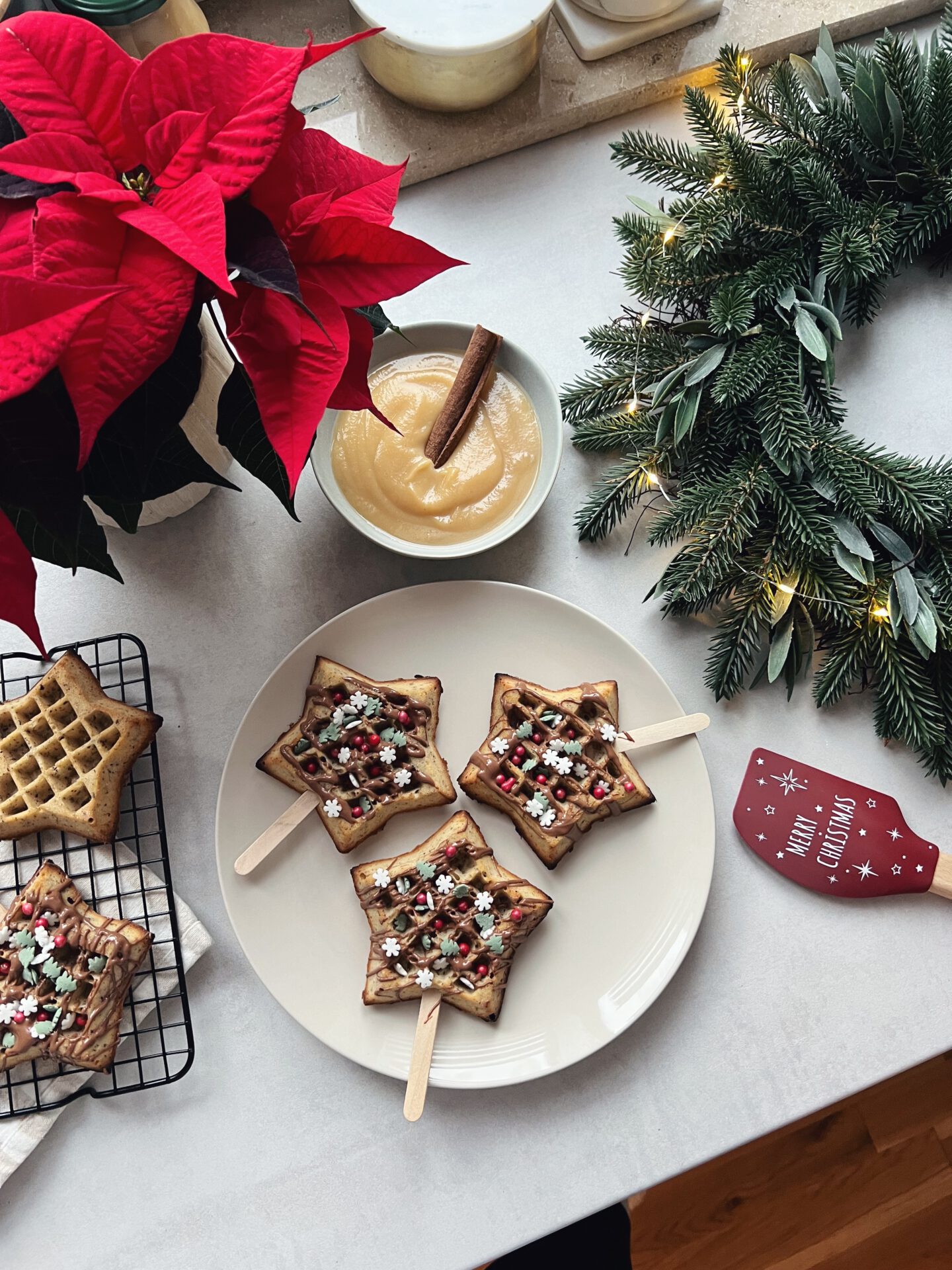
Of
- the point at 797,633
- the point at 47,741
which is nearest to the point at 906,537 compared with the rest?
the point at 797,633

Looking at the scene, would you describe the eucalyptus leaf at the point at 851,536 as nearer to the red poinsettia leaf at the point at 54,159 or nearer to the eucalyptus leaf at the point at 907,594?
the eucalyptus leaf at the point at 907,594

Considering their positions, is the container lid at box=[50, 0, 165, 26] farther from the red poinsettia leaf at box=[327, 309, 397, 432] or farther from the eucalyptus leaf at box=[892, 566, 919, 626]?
the eucalyptus leaf at box=[892, 566, 919, 626]

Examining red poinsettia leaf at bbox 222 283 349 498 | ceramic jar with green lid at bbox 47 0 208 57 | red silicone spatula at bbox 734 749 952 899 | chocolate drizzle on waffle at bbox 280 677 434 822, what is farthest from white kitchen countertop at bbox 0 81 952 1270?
red poinsettia leaf at bbox 222 283 349 498

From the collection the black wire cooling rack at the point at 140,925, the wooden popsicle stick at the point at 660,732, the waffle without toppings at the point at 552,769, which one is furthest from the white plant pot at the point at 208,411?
the wooden popsicle stick at the point at 660,732

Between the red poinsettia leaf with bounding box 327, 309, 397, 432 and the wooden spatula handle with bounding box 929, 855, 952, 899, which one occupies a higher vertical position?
the red poinsettia leaf with bounding box 327, 309, 397, 432

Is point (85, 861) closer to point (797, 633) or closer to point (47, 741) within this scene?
point (47, 741)
